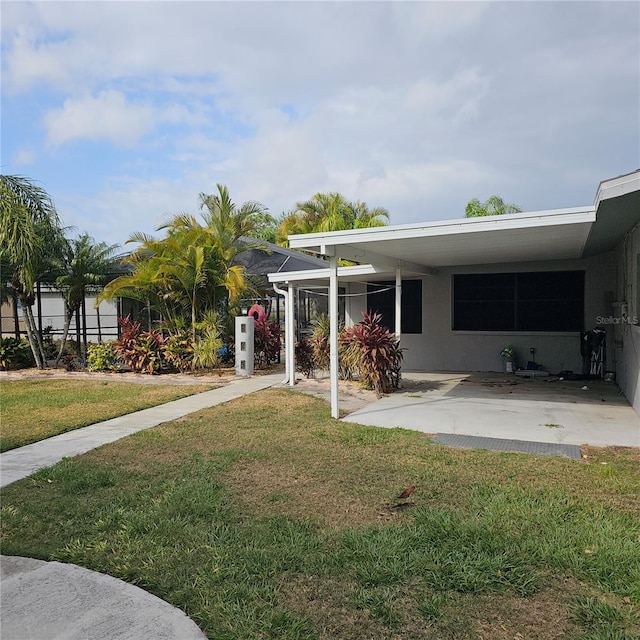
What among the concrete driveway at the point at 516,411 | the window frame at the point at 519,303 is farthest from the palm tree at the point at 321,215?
the concrete driveway at the point at 516,411

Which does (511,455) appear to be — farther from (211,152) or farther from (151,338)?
(211,152)

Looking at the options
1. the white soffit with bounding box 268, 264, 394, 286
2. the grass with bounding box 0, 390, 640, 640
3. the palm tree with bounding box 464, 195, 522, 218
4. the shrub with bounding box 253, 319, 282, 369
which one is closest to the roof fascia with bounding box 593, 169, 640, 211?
the grass with bounding box 0, 390, 640, 640

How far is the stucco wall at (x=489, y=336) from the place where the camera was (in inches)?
451

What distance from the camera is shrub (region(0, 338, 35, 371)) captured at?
14227 millimetres

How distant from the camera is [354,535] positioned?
3.74 metres

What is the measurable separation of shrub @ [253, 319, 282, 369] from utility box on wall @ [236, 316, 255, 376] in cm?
97

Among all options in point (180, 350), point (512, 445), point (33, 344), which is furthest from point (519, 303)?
point (33, 344)

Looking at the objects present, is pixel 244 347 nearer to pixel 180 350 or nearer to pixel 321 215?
pixel 180 350

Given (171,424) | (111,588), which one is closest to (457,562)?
(111,588)

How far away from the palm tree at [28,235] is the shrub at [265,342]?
5430 millimetres

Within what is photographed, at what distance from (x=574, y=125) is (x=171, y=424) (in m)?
13.4

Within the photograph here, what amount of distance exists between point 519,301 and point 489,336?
105 cm

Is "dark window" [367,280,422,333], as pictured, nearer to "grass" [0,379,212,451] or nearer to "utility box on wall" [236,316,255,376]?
"utility box on wall" [236,316,255,376]

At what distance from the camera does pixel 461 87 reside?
12297 millimetres
